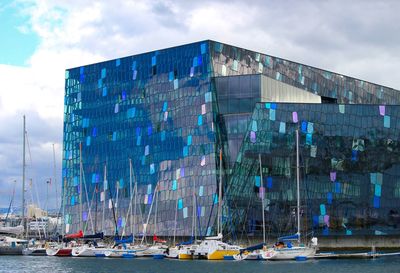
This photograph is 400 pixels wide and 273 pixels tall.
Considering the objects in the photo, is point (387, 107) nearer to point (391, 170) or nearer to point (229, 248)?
point (391, 170)

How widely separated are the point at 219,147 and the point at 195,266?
2784 centimetres

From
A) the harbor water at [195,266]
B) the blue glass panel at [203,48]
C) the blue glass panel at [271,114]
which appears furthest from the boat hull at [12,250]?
the blue glass panel at [271,114]

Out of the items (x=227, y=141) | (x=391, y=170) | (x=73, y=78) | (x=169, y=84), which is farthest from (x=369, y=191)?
(x=73, y=78)

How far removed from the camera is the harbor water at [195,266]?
72188mm

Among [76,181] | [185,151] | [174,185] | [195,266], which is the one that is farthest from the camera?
[76,181]

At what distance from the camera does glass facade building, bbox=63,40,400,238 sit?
99.0 metres

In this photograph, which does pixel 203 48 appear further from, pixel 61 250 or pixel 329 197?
pixel 61 250

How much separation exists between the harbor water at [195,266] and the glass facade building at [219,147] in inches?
528

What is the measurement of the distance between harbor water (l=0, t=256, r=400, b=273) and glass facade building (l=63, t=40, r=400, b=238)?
13.4 meters

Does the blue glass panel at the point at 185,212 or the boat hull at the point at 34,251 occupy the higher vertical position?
the blue glass panel at the point at 185,212

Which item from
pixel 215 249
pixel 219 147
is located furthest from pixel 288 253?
pixel 219 147

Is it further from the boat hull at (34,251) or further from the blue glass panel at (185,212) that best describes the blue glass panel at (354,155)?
the boat hull at (34,251)

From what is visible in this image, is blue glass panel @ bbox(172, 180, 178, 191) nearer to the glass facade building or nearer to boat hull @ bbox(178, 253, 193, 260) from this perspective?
the glass facade building

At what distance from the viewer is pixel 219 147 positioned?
4072 inches
